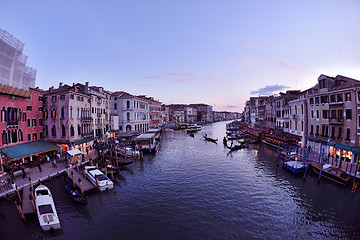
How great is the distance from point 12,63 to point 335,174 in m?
46.1

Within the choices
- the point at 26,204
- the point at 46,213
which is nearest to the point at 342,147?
the point at 46,213

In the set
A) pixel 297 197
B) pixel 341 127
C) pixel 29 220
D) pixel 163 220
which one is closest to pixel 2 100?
pixel 29 220

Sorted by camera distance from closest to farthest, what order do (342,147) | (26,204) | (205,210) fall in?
(26,204) < (205,210) < (342,147)

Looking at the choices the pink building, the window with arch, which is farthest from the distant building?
the window with arch

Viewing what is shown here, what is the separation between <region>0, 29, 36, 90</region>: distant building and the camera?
86.9 ft

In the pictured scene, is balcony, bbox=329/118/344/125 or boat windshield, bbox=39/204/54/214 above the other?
balcony, bbox=329/118/344/125

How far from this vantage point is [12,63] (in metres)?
28.4

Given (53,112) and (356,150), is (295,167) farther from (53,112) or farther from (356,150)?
(53,112)

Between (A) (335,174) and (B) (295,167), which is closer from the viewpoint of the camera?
(A) (335,174)

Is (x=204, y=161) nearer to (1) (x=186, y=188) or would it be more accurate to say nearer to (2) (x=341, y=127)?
(1) (x=186, y=188)

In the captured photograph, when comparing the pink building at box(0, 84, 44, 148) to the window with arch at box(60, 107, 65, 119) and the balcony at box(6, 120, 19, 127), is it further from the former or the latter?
the window with arch at box(60, 107, 65, 119)

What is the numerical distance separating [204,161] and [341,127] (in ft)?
70.7

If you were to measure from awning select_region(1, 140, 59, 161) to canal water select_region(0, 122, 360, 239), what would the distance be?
594 centimetres

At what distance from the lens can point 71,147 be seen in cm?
3206
